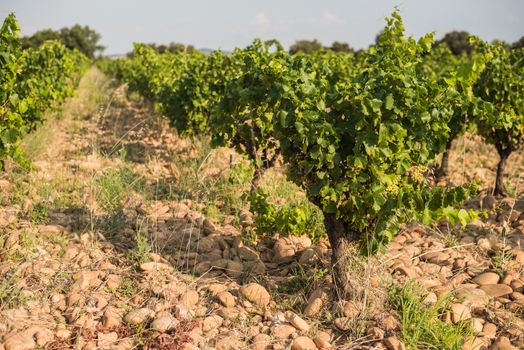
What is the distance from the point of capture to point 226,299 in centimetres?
349

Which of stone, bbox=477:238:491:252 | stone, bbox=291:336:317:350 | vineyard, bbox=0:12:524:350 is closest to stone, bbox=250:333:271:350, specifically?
vineyard, bbox=0:12:524:350

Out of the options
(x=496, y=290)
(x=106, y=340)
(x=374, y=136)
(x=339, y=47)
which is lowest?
(x=106, y=340)

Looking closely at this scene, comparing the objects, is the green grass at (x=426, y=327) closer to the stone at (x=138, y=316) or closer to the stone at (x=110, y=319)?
the stone at (x=138, y=316)

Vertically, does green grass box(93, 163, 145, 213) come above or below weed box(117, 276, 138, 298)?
above

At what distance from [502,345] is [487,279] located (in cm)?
87

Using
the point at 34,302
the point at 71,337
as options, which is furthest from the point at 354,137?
the point at 34,302

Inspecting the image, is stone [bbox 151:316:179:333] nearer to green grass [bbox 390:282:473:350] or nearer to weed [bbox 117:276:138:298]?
weed [bbox 117:276:138:298]

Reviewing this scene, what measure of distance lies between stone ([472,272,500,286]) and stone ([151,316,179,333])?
2428mm

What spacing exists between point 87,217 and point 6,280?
1.29 metres

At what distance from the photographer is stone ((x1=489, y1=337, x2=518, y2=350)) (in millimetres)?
3035

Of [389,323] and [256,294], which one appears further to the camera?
[256,294]

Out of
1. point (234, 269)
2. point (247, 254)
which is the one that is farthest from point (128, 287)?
point (247, 254)

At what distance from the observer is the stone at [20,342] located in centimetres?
286

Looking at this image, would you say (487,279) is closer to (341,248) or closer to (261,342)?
(341,248)
